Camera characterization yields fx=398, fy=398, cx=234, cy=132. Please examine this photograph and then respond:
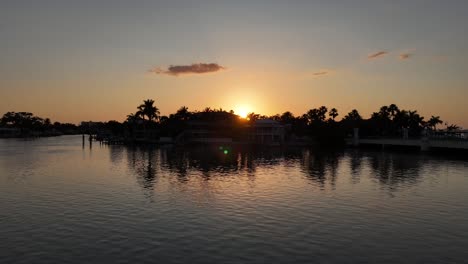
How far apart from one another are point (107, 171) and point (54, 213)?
32.7 m

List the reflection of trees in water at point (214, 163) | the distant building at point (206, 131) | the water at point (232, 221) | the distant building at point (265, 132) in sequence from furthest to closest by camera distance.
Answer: the distant building at point (265, 132) < the distant building at point (206, 131) < the reflection of trees in water at point (214, 163) < the water at point (232, 221)

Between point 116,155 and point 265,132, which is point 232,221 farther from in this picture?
point 265,132

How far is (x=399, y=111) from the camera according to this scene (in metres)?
192

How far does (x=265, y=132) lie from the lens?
16912cm

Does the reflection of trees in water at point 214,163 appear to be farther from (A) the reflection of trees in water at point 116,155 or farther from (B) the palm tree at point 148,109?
(B) the palm tree at point 148,109

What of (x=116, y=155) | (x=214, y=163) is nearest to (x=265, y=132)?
(x=116, y=155)

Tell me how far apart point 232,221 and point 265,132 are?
14221 cm

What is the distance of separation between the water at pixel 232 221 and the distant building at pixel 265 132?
11780 cm

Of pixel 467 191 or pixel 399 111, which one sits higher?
pixel 399 111

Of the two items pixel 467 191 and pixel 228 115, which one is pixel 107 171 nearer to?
pixel 467 191

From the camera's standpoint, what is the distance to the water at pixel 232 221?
20.5 metres

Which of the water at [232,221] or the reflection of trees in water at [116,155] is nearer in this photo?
the water at [232,221]

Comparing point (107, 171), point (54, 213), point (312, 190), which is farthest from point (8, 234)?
point (107, 171)

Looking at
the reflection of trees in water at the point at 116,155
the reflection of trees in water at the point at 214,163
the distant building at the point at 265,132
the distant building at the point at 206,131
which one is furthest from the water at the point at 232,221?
the distant building at the point at 265,132
